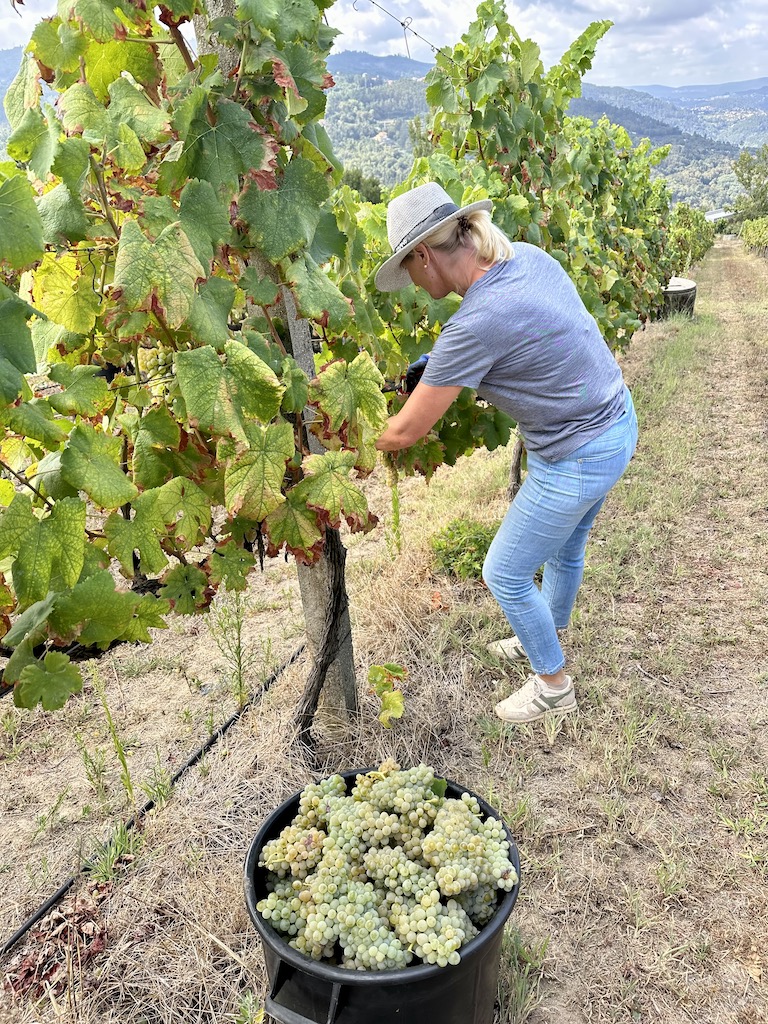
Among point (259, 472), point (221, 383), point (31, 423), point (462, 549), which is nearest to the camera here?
point (31, 423)

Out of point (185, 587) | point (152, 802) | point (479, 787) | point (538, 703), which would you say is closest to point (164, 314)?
point (185, 587)

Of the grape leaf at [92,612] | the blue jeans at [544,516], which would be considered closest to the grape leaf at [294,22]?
the grape leaf at [92,612]

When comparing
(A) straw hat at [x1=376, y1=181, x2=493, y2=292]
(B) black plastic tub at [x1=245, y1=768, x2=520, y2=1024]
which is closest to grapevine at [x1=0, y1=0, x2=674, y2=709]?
(A) straw hat at [x1=376, y1=181, x2=493, y2=292]

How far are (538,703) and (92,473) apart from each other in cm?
198

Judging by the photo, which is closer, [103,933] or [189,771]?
[103,933]

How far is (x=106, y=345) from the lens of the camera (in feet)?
6.30

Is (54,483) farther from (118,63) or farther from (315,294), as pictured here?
(118,63)

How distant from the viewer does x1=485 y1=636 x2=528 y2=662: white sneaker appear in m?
3.19

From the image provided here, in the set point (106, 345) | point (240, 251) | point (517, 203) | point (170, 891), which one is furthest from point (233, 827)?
point (517, 203)

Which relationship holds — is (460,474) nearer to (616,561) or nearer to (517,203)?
(616,561)

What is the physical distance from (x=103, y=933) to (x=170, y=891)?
20cm

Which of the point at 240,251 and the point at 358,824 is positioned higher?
the point at 240,251

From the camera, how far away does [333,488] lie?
1718 mm

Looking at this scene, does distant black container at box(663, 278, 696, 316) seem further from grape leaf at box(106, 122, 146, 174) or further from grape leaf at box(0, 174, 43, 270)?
grape leaf at box(0, 174, 43, 270)
